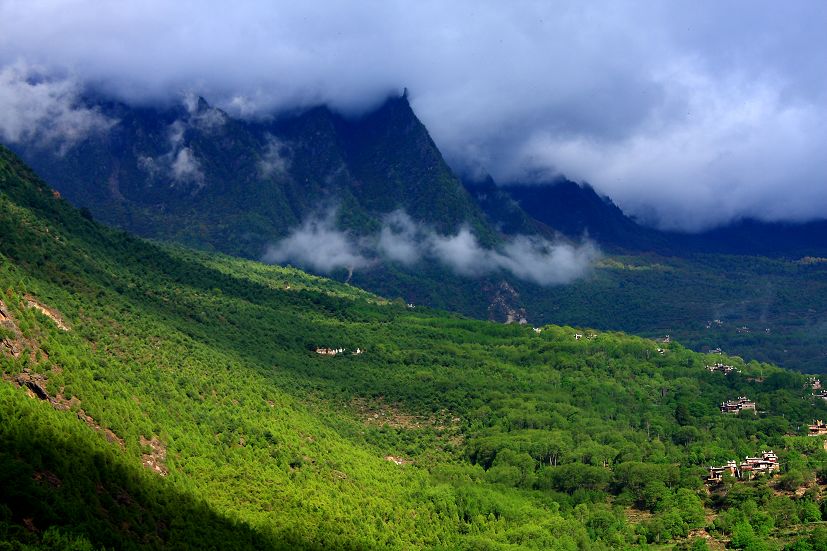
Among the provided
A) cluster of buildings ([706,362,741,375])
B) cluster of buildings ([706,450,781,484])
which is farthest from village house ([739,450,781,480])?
cluster of buildings ([706,362,741,375])

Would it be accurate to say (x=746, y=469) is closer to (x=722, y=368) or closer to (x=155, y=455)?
(x=722, y=368)

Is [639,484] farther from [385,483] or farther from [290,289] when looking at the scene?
[290,289]

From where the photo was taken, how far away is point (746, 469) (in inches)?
4569

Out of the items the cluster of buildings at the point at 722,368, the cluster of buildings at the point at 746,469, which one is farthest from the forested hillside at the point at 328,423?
the cluster of buildings at the point at 722,368

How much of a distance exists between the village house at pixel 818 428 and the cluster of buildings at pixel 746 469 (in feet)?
49.8

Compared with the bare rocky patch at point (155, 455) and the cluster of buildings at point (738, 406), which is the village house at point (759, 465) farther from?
the bare rocky patch at point (155, 455)

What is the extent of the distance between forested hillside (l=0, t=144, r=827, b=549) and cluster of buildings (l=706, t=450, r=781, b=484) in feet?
5.75

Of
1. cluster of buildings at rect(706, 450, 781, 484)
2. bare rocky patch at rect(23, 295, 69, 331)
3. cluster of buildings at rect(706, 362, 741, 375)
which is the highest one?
cluster of buildings at rect(706, 362, 741, 375)

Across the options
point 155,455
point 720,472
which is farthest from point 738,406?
point 155,455

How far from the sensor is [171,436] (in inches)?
3565

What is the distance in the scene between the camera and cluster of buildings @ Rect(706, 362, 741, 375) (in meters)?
158

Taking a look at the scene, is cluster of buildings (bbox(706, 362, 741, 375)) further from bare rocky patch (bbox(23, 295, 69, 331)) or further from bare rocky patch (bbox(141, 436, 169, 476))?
bare rocky patch (bbox(23, 295, 69, 331))

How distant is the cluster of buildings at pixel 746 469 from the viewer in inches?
4523

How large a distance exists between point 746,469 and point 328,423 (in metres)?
44.6
